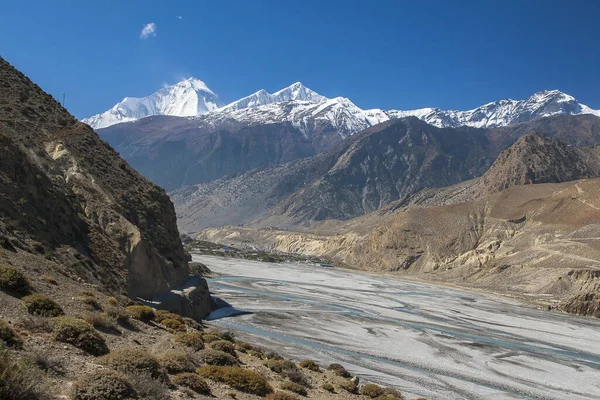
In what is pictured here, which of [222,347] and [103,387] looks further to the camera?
[222,347]

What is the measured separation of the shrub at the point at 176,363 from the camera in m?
14.9

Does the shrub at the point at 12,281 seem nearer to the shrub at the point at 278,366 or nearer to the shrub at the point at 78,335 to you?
the shrub at the point at 78,335

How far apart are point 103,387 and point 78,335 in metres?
4.21

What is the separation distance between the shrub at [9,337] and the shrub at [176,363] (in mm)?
4055

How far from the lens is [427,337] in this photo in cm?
4666

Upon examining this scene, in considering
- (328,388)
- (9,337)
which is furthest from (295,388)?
(9,337)

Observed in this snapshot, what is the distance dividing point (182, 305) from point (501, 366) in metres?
23.8

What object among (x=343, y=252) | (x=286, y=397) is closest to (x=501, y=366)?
(x=286, y=397)

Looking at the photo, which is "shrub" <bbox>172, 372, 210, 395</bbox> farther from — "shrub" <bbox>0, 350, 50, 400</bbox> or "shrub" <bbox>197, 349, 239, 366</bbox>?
"shrub" <bbox>0, 350, 50, 400</bbox>

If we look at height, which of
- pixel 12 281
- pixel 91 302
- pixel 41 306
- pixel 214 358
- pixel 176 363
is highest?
pixel 12 281

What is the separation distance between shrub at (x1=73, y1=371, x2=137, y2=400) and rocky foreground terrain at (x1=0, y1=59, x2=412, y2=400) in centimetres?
2

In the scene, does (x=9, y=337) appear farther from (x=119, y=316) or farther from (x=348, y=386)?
(x=348, y=386)

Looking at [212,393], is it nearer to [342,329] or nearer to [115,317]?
[115,317]

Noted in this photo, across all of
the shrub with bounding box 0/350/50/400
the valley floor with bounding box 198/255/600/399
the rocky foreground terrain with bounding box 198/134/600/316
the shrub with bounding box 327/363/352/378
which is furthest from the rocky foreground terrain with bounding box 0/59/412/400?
the rocky foreground terrain with bounding box 198/134/600/316
